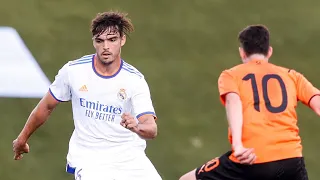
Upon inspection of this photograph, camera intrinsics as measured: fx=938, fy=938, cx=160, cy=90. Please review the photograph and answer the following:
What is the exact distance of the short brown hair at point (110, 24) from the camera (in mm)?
8375

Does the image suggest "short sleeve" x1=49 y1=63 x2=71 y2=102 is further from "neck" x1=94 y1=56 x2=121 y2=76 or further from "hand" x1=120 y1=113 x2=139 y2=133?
"hand" x1=120 y1=113 x2=139 y2=133

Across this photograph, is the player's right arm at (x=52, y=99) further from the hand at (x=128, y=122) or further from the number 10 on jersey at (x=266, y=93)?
the number 10 on jersey at (x=266, y=93)

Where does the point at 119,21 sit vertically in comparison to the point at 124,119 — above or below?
above

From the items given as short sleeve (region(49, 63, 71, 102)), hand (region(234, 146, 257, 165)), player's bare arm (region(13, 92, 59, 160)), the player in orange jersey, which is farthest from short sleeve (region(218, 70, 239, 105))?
player's bare arm (region(13, 92, 59, 160))

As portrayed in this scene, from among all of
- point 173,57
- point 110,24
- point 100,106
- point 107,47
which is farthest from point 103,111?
point 173,57

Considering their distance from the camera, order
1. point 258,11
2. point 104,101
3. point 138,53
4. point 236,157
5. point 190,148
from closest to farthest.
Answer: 1. point 236,157
2. point 104,101
3. point 190,148
4. point 138,53
5. point 258,11

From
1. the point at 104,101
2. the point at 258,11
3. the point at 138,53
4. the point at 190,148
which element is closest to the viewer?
the point at 104,101

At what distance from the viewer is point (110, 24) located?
8445mm

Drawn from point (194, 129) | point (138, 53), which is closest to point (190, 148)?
point (194, 129)

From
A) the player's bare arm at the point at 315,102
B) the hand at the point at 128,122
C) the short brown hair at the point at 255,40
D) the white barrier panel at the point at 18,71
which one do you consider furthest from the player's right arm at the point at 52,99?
the white barrier panel at the point at 18,71

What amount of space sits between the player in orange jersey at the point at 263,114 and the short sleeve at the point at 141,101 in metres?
0.91

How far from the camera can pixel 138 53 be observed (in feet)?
42.8

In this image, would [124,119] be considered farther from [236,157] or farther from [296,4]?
[296,4]

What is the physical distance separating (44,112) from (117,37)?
3.11 ft
